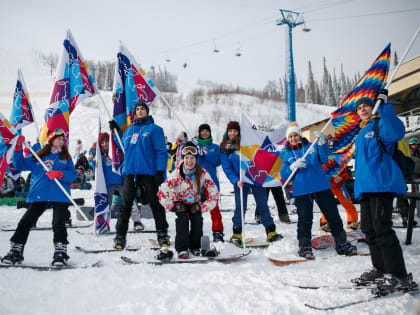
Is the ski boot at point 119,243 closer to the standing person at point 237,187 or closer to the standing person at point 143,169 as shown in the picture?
the standing person at point 143,169

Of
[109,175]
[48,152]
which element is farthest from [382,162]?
[109,175]

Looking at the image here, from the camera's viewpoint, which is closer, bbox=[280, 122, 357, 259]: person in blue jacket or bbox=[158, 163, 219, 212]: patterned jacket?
bbox=[280, 122, 357, 259]: person in blue jacket

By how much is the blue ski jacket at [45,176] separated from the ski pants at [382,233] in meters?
3.56

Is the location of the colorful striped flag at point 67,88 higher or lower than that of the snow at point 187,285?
higher

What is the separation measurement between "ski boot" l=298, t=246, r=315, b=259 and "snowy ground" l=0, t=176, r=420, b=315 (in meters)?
0.13

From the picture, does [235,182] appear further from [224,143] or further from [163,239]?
[163,239]

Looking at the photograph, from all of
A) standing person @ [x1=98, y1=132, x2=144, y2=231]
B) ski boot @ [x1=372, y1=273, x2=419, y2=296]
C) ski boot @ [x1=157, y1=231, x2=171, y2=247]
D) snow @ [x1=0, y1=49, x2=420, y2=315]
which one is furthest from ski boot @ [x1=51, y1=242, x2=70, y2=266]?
ski boot @ [x1=372, y1=273, x2=419, y2=296]

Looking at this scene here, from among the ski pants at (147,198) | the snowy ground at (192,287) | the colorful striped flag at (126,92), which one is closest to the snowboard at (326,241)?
the snowy ground at (192,287)

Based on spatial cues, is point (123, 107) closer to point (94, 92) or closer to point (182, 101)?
point (94, 92)

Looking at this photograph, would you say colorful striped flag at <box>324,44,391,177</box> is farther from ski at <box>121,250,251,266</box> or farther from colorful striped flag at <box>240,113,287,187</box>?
ski at <box>121,250,251,266</box>

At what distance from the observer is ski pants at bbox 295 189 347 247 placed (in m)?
3.90

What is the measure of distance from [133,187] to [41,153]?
1.32m

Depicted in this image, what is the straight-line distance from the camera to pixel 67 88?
516cm

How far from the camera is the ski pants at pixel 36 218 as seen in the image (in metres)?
3.76
